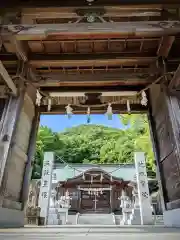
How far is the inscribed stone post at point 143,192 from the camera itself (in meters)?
10.3

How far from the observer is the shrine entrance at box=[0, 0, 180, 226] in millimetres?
3627

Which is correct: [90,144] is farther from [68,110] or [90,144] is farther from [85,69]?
[85,69]

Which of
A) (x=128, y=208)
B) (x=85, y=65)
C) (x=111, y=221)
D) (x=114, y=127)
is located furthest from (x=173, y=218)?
(x=114, y=127)

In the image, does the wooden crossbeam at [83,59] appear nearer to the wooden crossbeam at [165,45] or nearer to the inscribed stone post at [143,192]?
the wooden crossbeam at [165,45]

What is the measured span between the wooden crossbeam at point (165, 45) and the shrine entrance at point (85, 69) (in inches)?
0.8

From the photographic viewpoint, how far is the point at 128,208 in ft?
43.2

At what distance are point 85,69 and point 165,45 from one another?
1914 mm

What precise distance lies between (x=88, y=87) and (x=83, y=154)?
22459 mm

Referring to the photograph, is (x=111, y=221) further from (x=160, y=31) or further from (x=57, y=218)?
(x=160, y=31)

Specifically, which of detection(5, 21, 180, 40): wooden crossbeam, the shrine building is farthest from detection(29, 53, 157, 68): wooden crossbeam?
the shrine building

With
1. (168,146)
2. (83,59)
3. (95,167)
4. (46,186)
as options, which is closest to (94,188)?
(95,167)

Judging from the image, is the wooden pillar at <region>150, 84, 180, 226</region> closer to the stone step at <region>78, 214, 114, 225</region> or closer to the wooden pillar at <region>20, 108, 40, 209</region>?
the wooden pillar at <region>20, 108, 40, 209</region>

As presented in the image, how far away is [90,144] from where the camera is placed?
28.2m

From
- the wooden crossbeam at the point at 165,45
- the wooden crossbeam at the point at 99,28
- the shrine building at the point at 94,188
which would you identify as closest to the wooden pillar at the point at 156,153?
the wooden crossbeam at the point at 165,45
